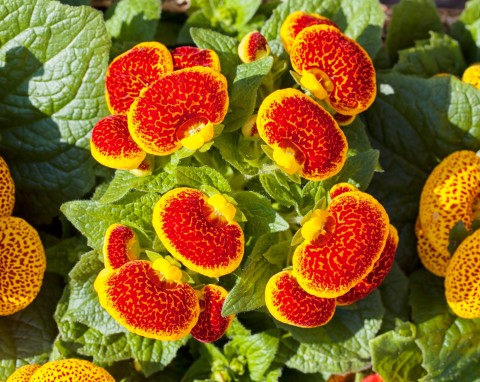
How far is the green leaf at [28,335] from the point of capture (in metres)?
2.30

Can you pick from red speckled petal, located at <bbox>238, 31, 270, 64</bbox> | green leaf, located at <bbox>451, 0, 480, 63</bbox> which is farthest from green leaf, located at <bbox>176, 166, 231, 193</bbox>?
green leaf, located at <bbox>451, 0, 480, 63</bbox>

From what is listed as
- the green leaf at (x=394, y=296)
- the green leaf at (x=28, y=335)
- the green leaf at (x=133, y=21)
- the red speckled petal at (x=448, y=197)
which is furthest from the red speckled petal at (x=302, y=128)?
the green leaf at (x=28, y=335)

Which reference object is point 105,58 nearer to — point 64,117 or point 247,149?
point 64,117

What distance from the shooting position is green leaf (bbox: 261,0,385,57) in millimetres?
2527

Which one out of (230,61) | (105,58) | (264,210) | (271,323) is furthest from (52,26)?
(271,323)

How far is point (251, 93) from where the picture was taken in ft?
6.29

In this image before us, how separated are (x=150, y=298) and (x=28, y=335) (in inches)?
31.3

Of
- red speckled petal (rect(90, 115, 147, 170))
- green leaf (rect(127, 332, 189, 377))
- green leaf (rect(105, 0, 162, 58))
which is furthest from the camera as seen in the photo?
green leaf (rect(105, 0, 162, 58))

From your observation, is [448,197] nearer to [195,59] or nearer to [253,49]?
[253,49]

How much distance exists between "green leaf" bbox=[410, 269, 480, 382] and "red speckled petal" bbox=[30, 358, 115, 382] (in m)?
1.06

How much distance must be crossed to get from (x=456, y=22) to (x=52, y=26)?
1.63 meters

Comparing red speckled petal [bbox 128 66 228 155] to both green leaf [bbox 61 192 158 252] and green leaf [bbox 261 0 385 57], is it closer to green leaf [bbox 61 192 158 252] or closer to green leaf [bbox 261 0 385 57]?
green leaf [bbox 61 192 158 252]

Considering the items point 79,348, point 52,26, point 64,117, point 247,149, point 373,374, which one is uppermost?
point 52,26

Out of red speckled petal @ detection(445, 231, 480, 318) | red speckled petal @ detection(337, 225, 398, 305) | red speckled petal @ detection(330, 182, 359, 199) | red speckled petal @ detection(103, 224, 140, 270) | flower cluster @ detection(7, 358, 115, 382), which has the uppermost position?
red speckled petal @ detection(330, 182, 359, 199)
